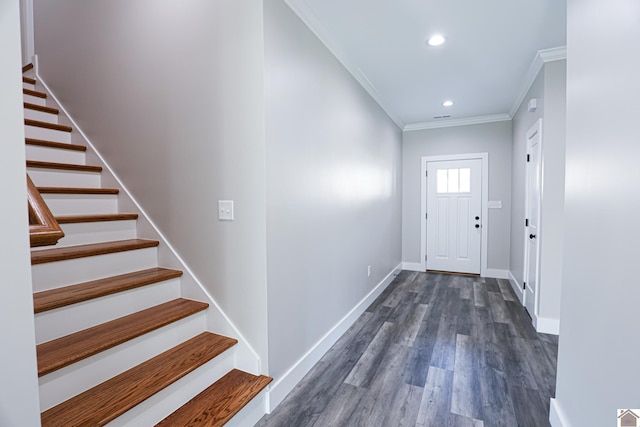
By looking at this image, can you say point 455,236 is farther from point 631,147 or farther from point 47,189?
point 47,189

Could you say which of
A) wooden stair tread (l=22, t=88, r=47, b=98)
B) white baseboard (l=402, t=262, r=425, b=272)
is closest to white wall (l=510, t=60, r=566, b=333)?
white baseboard (l=402, t=262, r=425, b=272)

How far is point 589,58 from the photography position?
4.44 ft

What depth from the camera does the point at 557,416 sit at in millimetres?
1631

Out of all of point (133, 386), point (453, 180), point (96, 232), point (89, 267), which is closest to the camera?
point (133, 386)

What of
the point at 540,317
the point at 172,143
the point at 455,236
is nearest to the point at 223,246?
the point at 172,143

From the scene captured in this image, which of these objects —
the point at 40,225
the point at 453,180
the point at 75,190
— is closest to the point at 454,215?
the point at 453,180

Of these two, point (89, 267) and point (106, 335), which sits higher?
point (89, 267)

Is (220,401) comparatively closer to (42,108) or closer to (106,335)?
(106,335)

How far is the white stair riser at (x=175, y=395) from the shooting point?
1359 millimetres

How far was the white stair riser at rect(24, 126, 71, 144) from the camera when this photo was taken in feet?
8.15

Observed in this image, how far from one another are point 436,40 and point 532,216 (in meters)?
2.19

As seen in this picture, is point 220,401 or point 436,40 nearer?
point 220,401

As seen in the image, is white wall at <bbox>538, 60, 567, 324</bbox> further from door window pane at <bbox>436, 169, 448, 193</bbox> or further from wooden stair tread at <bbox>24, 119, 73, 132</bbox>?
wooden stair tread at <bbox>24, 119, 73, 132</bbox>

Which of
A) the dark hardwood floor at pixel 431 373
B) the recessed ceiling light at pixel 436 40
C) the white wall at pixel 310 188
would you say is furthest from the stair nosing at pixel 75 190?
the recessed ceiling light at pixel 436 40
